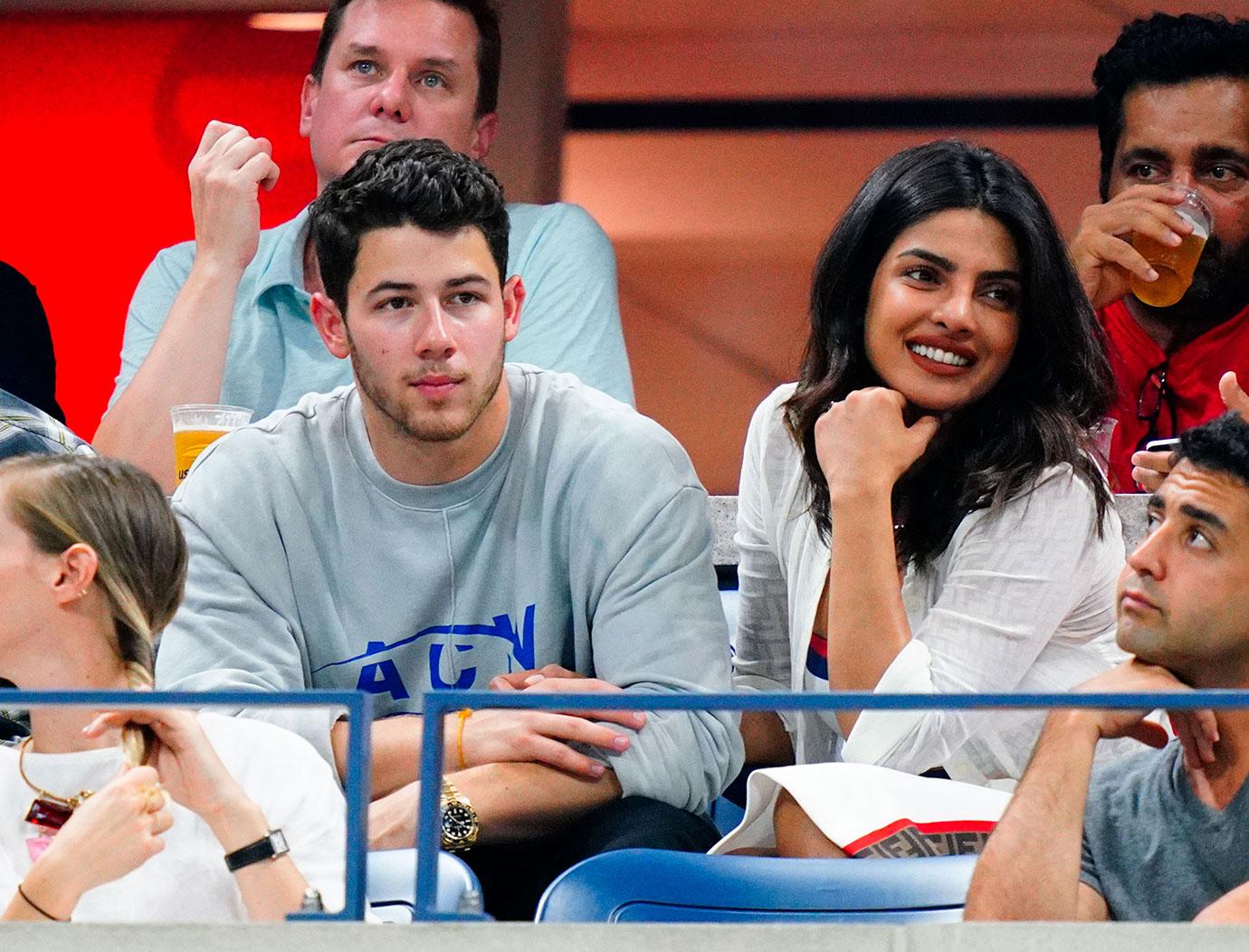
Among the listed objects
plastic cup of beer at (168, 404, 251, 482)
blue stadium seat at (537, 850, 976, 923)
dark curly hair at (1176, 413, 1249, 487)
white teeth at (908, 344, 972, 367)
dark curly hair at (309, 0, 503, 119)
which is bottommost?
blue stadium seat at (537, 850, 976, 923)

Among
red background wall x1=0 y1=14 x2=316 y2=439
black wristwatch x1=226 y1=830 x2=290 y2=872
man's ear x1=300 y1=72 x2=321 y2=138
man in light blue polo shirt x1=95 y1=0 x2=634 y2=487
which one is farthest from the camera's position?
red background wall x1=0 y1=14 x2=316 y2=439

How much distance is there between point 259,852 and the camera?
1.15 metres

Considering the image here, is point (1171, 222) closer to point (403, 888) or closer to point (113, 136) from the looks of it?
point (403, 888)

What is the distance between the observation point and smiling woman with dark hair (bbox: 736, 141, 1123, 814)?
1690 mm

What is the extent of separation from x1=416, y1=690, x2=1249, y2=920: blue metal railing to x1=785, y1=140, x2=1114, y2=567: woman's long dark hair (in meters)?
0.68

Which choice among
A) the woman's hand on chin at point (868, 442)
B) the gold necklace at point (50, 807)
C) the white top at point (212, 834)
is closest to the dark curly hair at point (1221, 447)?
the woman's hand on chin at point (868, 442)

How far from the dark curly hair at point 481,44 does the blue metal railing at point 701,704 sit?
155 centimetres

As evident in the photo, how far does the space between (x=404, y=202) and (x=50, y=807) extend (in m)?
0.79

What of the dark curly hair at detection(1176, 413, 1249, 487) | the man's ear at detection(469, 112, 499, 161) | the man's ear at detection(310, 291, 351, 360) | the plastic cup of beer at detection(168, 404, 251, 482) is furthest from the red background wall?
the dark curly hair at detection(1176, 413, 1249, 487)

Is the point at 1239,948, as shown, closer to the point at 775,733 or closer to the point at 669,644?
the point at 775,733

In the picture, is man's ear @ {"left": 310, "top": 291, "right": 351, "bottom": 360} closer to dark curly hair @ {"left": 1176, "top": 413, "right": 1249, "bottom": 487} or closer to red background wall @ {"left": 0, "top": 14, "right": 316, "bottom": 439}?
dark curly hair @ {"left": 1176, "top": 413, "right": 1249, "bottom": 487}

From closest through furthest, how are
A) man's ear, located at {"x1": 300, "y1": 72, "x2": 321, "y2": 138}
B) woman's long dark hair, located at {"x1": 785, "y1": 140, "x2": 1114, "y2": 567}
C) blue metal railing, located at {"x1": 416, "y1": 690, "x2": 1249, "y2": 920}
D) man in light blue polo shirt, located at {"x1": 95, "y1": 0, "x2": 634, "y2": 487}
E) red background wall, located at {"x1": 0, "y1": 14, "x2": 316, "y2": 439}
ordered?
blue metal railing, located at {"x1": 416, "y1": 690, "x2": 1249, "y2": 920} < woman's long dark hair, located at {"x1": 785, "y1": 140, "x2": 1114, "y2": 567} < man in light blue polo shirt, located at {"x1": 95, "y1": 0, "x2": 634, "y2": 487} < man's ear, located at {"x1": 300, "y1": 72, "x2": 321, "y2": 138} < red background wall, located at {"x1": 0, "y1": 14, "x2": 316, "y2": 439}

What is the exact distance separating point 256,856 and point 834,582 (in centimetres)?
71

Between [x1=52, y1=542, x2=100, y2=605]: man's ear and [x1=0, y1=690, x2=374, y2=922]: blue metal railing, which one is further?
[x1=52, y1=542, x2=100, y2=605]: man's ear
